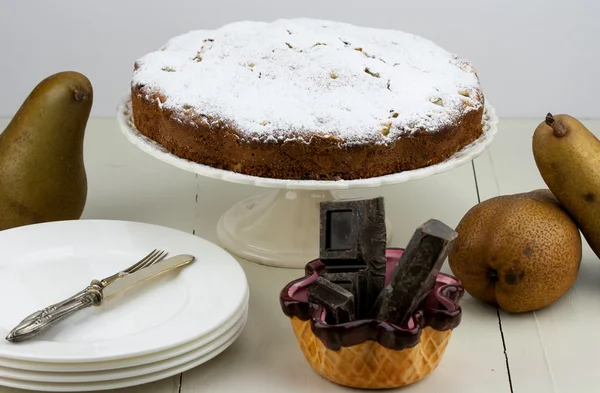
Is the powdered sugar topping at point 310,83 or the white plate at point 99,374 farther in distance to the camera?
the powdered sugar topping at point 310,83

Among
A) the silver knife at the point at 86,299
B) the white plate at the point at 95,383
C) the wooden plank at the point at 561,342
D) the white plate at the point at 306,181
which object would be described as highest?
the white plate at the point at 306,181

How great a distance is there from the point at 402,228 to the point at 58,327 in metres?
0.71

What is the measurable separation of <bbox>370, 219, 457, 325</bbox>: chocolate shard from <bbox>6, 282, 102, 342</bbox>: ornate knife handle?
397 mm

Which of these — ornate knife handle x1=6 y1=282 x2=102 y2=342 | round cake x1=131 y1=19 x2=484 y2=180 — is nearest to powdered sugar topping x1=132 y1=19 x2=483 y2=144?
round cake x1=131 y1=19 x2=484 y2=180

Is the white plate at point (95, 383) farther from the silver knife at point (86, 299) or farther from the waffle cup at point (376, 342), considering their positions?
the waffle cup at point (376, 342)

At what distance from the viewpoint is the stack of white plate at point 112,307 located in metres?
1.28

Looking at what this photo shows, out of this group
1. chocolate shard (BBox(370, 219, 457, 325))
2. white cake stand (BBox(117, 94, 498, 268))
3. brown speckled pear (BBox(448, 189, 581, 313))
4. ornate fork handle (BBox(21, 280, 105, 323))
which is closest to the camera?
chocolate shard (BBox(370, 219, 457, 325))

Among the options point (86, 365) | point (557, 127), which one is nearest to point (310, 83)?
point (557, 127)

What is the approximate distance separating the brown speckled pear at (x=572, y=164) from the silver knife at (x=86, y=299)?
0.55 meters

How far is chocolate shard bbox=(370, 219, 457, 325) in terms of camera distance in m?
1.24

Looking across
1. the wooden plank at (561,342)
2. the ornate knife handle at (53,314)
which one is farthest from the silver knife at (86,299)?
the wooden plank at (561,342)

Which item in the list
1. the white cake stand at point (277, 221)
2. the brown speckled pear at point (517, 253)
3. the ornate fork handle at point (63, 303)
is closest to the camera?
the ornate fork handle at point (63, 303)

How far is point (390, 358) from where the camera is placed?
130cm

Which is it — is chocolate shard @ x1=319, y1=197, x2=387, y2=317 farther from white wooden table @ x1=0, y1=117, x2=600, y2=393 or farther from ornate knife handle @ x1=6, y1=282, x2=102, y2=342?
ornate knife handle @ x1=6, y1=282, x2=102, y2=342
